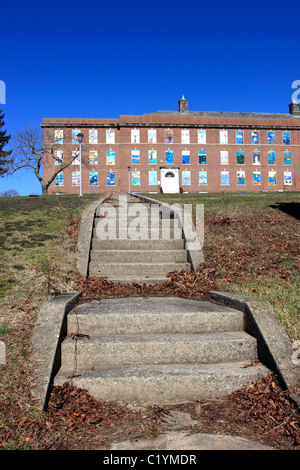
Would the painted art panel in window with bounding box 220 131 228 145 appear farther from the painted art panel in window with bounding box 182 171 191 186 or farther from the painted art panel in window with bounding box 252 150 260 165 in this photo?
the painted art panel in window with bounding box 182 171 191 186

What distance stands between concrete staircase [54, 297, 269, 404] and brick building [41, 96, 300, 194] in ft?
145

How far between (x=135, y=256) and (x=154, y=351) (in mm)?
2359

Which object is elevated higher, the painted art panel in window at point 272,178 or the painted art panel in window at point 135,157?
the painted art panel in window at point 135,157

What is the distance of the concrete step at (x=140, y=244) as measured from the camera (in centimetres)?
550

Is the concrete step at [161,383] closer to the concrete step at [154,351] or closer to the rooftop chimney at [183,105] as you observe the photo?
the concrete step at [154,351]

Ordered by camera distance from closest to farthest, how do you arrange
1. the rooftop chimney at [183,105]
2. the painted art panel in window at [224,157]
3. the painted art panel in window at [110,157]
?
1. the painted art panel in window at [110,157]
2. the painted art panel in window at [224,157]
3. the rooftop chimney at [183,105]

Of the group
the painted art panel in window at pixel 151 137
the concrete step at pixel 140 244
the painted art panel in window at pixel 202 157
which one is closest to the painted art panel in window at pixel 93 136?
the painted art panel in window at pixel 151 137

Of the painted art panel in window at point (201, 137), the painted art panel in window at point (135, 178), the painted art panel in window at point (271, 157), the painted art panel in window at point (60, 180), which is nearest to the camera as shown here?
the painted art panel in window at point (60, 180)

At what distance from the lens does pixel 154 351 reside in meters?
2.89

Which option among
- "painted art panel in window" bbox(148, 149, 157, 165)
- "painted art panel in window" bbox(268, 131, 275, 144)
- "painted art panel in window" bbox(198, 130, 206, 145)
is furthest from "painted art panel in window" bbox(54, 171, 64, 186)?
"painted art panel in window" bbox(268, 131, 275, 144)

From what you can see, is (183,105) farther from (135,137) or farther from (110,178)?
(110,178)

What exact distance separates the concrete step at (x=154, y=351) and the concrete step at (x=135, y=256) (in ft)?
7.23

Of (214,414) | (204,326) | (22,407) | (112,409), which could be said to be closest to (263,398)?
(214,414)

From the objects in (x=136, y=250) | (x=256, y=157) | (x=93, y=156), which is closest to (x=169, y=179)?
(x=93, y=156)
